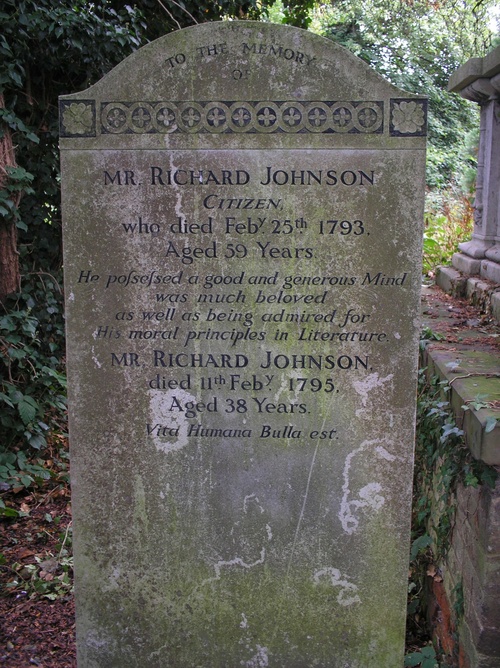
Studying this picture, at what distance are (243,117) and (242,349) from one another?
95 cm

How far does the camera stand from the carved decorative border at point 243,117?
2762 mm

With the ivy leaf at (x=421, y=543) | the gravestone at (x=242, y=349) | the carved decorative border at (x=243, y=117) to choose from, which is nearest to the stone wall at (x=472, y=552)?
the ivy leaf at (x=421, y=543)

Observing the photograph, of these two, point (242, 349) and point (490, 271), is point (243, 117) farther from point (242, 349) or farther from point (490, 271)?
point (490, 271)

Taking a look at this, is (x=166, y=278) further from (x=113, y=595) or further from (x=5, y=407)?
(x=5, y=407)

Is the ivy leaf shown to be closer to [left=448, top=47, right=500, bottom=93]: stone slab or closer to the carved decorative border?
the carved decorative border

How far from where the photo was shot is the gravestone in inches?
110

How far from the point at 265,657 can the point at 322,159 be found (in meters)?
2.18

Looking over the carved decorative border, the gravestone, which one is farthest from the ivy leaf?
the carved decorative border

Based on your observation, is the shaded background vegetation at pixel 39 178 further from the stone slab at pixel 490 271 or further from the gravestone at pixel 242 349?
the stone slab at pixel 490 271

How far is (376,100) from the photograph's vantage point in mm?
2752

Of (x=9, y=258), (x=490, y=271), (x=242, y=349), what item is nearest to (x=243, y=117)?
(x=242, y=349)

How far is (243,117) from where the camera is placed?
2787 mm

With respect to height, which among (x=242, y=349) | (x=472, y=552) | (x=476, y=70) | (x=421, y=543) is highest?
(x=476, y=70)

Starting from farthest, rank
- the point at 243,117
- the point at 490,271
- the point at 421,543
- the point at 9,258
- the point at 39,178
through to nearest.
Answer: the point at 39,178, the point at 9,258, the point at 490,271, the point at 421,543, the point at 243,117
